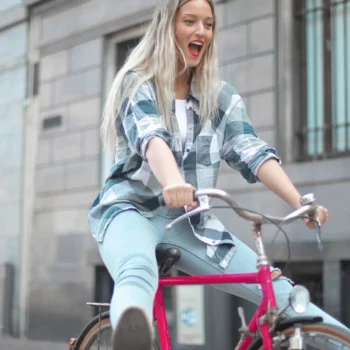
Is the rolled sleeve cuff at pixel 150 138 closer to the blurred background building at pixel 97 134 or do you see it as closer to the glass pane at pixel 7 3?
the blurred background building at pixel 97 134

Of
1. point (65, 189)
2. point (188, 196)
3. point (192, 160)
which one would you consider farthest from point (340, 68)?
point (188, 196)

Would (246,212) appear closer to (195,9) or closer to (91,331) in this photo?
(195,9)

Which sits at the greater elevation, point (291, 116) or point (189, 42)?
point (291, 116)

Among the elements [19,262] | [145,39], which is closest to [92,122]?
[19,262]

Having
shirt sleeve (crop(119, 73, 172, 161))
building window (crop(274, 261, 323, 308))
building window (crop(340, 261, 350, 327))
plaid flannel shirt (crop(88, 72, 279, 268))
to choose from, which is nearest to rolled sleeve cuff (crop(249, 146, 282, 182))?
plaid flannel shirt (crop(88, 72, 279, 268))

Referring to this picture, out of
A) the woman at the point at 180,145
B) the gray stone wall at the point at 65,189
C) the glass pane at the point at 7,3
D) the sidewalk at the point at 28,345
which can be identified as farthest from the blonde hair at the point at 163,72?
the glass pane at the point at 7,3

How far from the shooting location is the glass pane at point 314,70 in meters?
8.95

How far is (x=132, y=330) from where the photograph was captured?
305 cm

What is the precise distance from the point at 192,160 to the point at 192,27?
55 cm

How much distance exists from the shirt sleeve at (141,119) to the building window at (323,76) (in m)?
5.37

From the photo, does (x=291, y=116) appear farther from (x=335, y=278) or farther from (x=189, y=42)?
(x=189, y=42)

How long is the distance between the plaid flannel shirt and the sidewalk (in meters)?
7.03

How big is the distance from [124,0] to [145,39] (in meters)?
7.59

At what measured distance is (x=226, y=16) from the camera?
9633 mm
